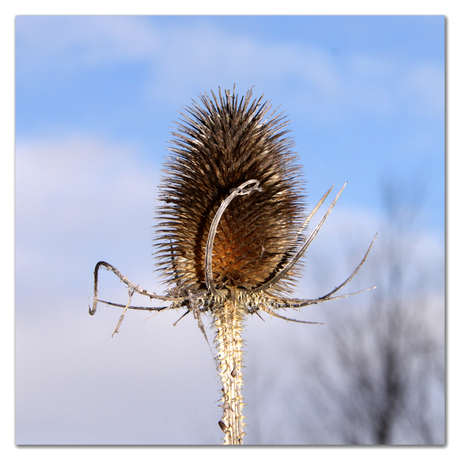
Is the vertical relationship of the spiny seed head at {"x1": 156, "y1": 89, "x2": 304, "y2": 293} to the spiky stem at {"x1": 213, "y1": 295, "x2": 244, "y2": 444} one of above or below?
above

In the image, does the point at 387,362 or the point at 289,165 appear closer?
the point at 289,165

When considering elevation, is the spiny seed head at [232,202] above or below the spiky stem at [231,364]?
above
